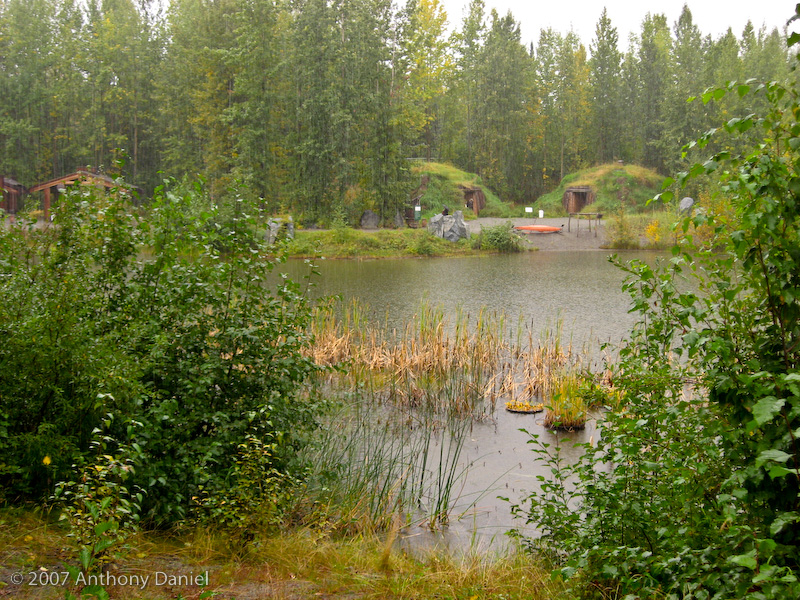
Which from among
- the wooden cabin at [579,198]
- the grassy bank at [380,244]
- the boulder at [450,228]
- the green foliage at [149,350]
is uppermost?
the wooden cabin at [579,198]

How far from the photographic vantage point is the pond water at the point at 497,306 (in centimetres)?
567

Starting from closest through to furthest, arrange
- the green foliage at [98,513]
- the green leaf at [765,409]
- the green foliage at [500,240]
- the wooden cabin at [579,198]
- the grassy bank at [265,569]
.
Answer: the green leaf at [765,409]
the green foliage at [98,513]
the grassy bank at [265,569]
the green foliage at [500,240]
the wooden cabin at [579,198]

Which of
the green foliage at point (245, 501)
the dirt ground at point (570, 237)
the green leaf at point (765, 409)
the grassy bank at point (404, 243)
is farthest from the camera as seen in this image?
the dirt ground at point (570, 237)

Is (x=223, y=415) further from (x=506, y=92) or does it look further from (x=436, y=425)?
(x=506, y=92)

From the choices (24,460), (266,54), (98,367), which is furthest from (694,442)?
(266,54)

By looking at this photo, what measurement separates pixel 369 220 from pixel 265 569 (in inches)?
1286

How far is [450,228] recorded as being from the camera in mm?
32062

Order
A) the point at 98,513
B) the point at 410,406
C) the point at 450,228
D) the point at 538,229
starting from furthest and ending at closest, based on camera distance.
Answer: the point at 538,229
the point at 450,228
the point at 410,406
the point at 98,513

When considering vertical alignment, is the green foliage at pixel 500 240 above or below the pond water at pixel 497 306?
above

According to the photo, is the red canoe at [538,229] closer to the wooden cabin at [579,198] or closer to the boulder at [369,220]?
the boulder at [369,220]

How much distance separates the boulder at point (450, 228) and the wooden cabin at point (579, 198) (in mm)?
13855

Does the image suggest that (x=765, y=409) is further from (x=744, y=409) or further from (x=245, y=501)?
(x=245, y=501)

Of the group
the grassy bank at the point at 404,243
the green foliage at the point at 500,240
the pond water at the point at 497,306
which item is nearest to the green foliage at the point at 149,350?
the pond water at the point at 497,306

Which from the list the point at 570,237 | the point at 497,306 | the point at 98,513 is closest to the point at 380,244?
the point at 570,237
